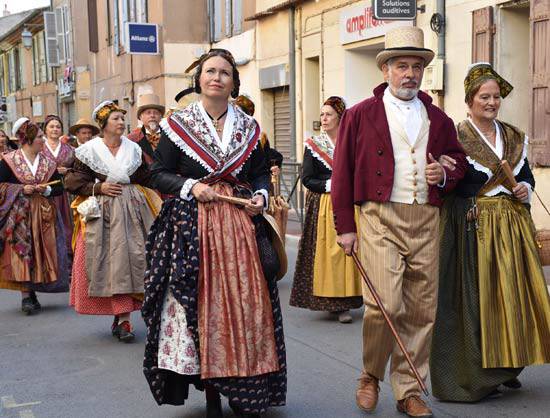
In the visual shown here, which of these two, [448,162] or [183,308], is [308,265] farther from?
[183,308]

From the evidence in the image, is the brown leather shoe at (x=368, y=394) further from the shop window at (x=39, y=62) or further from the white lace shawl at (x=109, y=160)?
the shop window at (x=39, y=62)

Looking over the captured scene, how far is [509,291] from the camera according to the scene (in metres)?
4.98

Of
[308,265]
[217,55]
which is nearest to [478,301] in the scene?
[217,55]

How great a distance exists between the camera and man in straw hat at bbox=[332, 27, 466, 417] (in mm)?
4598

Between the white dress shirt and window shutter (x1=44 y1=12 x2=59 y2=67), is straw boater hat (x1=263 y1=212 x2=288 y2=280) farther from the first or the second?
window shutter (x1=44 y1=12 x2=59 y2=67)

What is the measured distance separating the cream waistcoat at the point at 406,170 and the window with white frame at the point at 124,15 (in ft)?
68.5

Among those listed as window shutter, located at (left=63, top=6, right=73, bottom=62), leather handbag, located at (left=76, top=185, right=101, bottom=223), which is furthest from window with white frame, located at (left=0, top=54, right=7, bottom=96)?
leather handbag, located at (left=76, top=185, right=101, bottom=223)

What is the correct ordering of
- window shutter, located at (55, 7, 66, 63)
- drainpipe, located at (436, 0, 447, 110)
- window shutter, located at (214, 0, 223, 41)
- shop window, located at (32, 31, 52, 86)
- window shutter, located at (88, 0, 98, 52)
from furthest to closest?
1. shop window, located at (32, 31, 52, 86)
2. window shutter, located at (55, 7, 66, 63)
3. window shutter, located at (88, 0, 98, 52)
4. window shutter, located at (214, 0, 223, 41)
5. drainpipe, located at (436, 0, 447, 110)

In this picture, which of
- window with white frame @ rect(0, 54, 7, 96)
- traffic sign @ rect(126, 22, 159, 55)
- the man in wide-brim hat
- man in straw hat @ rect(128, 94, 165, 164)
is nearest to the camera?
man in straw hat @ rect(128, 94, 165, 164)

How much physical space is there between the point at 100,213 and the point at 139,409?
2.20 m

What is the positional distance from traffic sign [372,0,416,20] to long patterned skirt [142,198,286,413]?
7651 mm

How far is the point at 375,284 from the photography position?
4.63 metres

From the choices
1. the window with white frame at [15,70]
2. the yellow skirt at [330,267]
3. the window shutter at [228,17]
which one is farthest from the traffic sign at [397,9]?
the window with white frame at [15,70]

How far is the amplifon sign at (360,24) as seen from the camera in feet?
47.3
